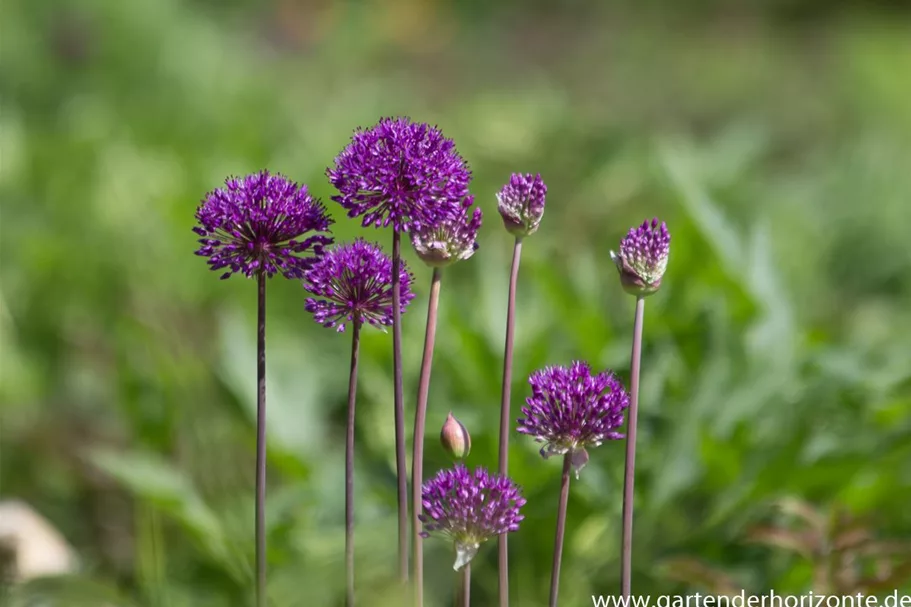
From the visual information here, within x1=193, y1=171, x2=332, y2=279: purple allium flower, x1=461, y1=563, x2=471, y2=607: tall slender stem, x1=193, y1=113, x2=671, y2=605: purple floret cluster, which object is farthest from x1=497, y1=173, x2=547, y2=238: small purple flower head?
x1=461, y1=563, x2=471, y2=607: tall slender stem

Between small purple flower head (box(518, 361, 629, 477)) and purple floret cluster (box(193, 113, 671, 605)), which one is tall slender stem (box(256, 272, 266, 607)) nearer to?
purple floret cluster (box(193, 113, 671, 605))

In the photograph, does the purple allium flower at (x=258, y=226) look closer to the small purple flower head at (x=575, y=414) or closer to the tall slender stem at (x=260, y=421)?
the tall slender stem at (x=260, y=421)

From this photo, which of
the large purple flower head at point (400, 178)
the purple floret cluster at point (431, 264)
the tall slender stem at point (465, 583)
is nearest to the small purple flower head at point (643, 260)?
the purple floret cluster at point (431, 264)

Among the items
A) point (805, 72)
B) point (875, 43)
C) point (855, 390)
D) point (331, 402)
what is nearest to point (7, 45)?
point (331, 402)

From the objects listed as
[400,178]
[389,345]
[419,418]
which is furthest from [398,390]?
[389,345]

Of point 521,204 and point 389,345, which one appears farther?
point 389,345

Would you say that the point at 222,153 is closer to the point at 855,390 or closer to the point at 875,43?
the point at 855,390

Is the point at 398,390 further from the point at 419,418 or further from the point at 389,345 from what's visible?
the point at 389,345
